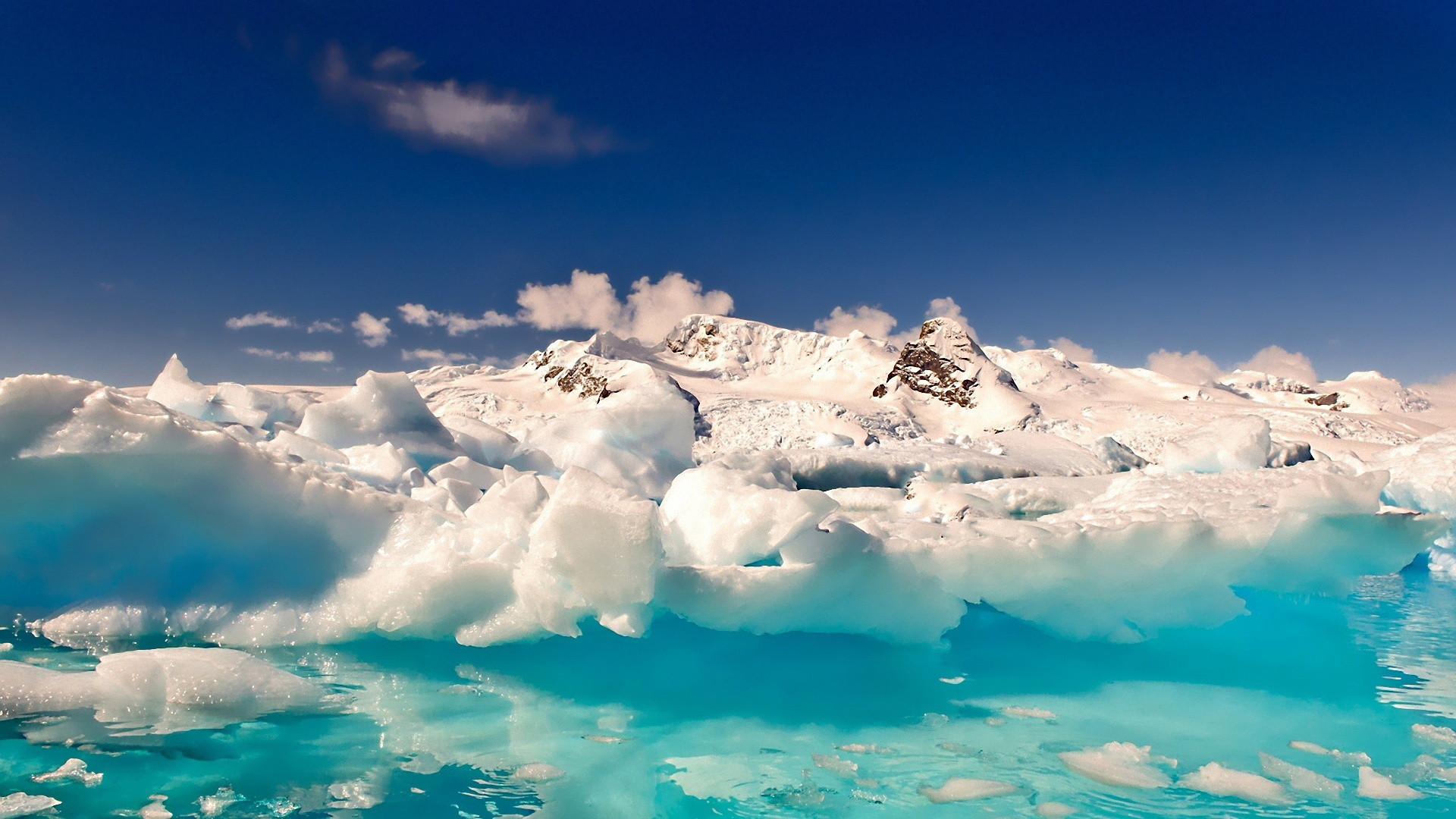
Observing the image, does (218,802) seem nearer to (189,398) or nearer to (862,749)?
(862,749)

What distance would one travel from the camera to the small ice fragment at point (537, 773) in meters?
2.83

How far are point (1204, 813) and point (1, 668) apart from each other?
182 inches

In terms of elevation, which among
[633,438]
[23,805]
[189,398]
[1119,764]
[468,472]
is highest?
[633,438]

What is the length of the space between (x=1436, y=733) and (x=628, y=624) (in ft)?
12.5

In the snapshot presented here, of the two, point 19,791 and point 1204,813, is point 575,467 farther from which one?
point 1204,813

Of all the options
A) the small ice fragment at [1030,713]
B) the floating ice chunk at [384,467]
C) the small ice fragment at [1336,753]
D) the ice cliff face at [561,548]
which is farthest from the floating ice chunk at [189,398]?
the small ice fragment at [1336,753]

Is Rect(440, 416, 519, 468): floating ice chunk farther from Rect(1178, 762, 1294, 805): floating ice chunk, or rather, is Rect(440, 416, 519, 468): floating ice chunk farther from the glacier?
Rect(1178, 762, 1294, 805): floating ice chunk

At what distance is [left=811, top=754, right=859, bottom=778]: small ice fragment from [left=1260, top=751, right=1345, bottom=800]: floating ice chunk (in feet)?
5.52

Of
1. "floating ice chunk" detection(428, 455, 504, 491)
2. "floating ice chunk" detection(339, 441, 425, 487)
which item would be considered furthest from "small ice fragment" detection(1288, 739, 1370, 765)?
"floating ice chunk" detection(428, 455, 504, 491)

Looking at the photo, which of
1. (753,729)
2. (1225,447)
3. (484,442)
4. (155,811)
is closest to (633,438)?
(484,442)

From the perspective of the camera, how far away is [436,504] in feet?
21.2

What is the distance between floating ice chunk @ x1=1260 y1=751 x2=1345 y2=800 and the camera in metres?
2.96

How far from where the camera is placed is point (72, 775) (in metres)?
2.59

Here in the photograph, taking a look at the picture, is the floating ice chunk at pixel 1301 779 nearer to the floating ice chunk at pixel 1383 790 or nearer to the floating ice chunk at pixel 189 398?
the floating ice chunk at pixel 1383 790
